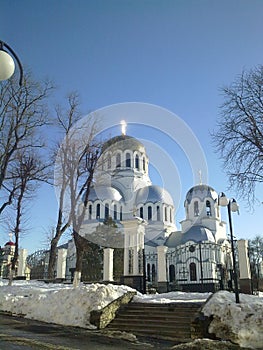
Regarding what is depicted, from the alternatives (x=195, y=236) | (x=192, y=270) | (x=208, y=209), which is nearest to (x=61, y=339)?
(x=192, y=270)

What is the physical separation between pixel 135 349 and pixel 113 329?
2.66 m

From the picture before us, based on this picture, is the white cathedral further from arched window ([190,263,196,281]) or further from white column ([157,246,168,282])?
white column ([157,246,168,282])

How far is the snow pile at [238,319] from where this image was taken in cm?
755

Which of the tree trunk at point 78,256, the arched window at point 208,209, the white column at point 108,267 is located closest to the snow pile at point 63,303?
the tree trunk at point 78,256

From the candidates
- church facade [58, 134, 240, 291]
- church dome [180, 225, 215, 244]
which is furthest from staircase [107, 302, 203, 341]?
church dome [180, 225, 215, 244]

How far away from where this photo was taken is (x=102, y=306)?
994cm

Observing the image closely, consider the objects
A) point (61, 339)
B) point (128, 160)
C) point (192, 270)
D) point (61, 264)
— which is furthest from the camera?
point (128, 160)

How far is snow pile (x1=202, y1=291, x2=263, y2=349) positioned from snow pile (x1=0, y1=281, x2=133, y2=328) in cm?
328

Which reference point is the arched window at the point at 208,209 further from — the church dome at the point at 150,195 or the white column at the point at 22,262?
the white column at the point at 22,262

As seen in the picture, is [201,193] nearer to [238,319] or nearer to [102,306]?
[102,306]

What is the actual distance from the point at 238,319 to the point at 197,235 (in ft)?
103

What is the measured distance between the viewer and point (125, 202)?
46.2 meters

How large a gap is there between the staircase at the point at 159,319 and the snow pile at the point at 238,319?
0.44m

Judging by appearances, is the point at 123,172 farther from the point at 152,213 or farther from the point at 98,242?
the point at 98,242
